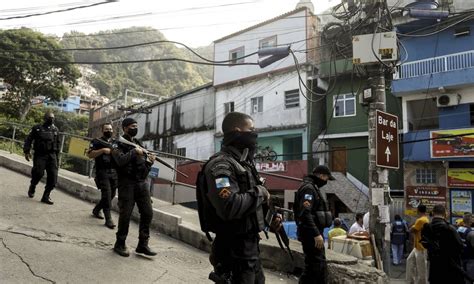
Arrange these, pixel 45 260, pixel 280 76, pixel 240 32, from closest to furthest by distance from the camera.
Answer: pixel 45 260 < pixel 280 76 < pixel 240 32

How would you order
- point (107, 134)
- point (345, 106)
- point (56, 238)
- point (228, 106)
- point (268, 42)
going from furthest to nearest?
1. point (228, 106)
2. point (268, 42)
3. point (345, 106)
4. point (107, 134)
5. point (56, 238)

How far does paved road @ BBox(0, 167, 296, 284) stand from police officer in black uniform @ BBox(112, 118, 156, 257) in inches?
8.6

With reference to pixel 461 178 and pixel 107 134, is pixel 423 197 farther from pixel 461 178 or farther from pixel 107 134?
pixel 107 134

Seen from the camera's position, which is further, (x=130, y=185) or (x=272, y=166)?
(x=272, y=166)

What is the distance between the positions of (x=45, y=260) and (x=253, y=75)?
20084 mm

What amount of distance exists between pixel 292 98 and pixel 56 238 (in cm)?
1766

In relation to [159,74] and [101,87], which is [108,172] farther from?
[159,74]

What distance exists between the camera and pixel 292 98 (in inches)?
833

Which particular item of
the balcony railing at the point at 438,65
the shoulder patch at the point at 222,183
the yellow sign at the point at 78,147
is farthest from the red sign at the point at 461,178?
the shoulder patch at the point at 222,183

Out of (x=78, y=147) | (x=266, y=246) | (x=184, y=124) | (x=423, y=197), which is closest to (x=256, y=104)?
(x=184, y=124)

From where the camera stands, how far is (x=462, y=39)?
16781mm

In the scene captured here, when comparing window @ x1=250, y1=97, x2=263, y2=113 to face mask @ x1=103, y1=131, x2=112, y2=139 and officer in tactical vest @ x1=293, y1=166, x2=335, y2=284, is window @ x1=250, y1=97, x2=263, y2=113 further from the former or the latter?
officer in tactical vest @ x1=293, y1=166, x2=335, y2=284

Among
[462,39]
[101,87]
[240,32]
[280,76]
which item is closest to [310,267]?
[462,39]

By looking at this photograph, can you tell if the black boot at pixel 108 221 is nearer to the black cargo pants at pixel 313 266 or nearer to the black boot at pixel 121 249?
the black boot at pixel 121 249
